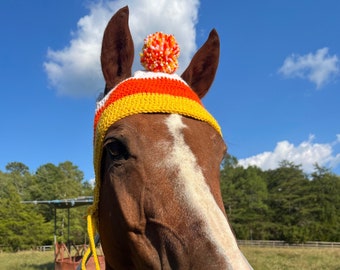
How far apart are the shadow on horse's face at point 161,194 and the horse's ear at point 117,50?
492mm

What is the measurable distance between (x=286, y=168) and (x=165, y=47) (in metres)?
55.7

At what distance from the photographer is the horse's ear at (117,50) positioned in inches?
84.2

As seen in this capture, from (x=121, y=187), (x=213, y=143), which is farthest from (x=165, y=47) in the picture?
(x=121, y=187)

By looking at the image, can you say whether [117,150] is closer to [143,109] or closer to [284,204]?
[143,109]

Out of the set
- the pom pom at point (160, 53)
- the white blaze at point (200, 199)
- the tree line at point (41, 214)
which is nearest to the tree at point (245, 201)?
the tree line at point (41, 214)

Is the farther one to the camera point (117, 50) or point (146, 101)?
point (117, 50)

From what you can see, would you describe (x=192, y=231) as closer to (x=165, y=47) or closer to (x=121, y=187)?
(x=121, y=187)

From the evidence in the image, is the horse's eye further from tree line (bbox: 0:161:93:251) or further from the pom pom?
tree line (bbox: 0:161:93:251)

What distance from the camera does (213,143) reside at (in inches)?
72.6

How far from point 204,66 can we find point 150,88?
2.36ft

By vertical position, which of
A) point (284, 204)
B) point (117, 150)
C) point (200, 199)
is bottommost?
point (200, 199)

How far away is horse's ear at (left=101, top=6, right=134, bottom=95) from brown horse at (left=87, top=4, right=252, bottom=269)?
0.70 feet

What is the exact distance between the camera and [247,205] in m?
50.6

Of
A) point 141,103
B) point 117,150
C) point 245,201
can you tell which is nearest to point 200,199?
point 117,150
